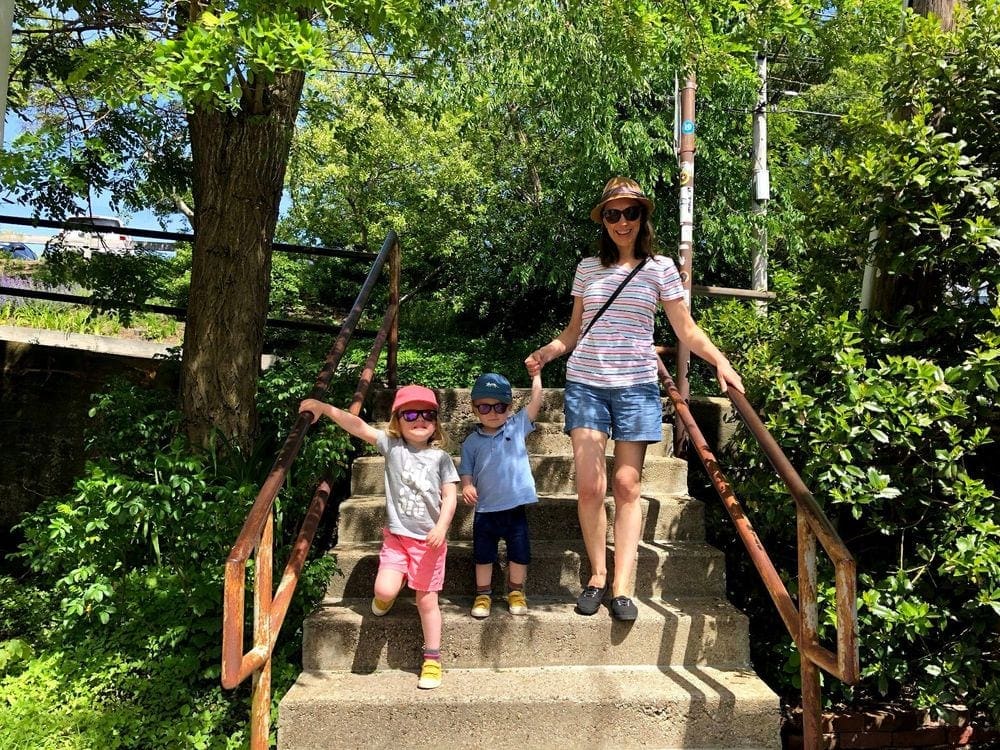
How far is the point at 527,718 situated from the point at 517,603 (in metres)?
0.50

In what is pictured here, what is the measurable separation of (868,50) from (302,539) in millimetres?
12067

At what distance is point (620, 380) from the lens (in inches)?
119

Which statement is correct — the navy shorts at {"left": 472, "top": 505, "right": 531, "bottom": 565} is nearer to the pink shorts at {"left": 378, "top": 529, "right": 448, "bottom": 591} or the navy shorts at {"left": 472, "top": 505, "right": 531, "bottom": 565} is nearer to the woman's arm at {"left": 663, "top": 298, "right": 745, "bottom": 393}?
the pink shorts at {"left": 378, "top": 529, "right": 448, "bottom": 591}

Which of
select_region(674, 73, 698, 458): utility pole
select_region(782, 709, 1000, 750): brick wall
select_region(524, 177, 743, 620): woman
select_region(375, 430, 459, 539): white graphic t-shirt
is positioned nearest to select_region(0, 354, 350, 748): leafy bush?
select_region(375, 430, 459, 539): white graphic t-shirt

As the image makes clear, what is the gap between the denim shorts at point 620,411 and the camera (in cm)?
301

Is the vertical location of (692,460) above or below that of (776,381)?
below

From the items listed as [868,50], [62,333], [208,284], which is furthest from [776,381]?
[868,50]

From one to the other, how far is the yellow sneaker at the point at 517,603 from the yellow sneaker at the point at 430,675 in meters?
0.40

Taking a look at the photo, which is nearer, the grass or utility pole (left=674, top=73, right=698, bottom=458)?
utility pole (left=674, top=73, right=698, bottom=458)

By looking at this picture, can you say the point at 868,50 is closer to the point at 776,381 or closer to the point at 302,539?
the point at 776,381

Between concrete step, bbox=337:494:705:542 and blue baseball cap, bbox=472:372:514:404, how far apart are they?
30.2 inches

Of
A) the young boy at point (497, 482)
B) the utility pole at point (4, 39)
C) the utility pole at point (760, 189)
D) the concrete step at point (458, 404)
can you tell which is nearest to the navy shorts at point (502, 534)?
the young boy at point (497, 482)

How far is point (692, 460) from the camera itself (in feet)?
14.9

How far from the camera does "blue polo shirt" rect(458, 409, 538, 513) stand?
308 cm
